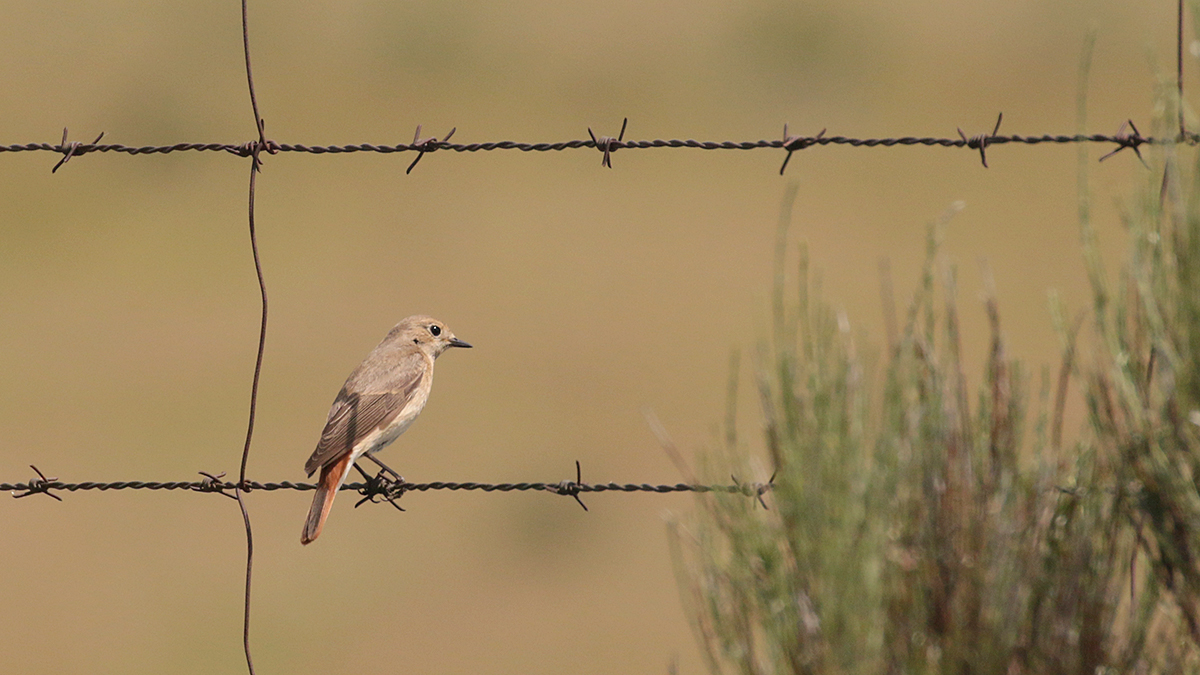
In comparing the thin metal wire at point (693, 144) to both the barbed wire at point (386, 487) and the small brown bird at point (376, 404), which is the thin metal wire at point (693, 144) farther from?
the small brown bird at point (376, 404)

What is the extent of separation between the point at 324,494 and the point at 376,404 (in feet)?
2.11

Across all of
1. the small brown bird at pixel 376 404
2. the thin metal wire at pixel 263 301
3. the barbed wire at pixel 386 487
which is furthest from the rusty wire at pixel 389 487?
the small brown bird at pixel 376 404

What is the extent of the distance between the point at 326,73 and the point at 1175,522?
52147mm

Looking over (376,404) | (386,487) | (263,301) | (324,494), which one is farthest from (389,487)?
(263,301)

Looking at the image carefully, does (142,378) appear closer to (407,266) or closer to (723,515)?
(407,266)

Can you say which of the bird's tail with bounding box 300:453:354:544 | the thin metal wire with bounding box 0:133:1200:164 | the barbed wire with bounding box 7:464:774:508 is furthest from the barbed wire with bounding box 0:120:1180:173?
the bird's tail with bounding box 300:453:354:544

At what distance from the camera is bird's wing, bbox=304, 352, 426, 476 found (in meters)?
6.68

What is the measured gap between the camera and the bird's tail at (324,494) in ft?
20.6

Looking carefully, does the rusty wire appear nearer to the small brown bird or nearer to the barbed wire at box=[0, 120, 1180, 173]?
the small brown bird

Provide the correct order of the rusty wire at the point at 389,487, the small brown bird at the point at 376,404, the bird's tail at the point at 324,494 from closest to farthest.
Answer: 1. the rusty wire at the point at 389,487
2. the bird's tail at the point at 324,494
3. the small brown bird at the point at 376,404

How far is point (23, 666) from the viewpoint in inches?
1068

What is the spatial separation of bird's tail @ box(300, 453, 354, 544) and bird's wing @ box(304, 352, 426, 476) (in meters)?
0.09

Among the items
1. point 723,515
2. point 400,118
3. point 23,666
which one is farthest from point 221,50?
point 723,515

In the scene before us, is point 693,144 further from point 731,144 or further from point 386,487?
point 386,487
